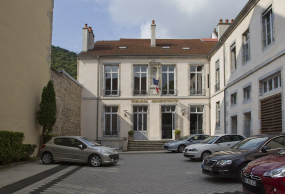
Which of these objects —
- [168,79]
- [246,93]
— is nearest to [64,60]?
[168,79]

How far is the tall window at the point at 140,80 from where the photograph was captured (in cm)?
2659

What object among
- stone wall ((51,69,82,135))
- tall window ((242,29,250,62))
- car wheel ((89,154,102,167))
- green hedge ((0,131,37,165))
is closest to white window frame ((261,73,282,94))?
tall window ((242,29,250,62))

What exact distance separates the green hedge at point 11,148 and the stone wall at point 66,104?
5181 mm

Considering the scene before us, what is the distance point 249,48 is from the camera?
56.5 feet

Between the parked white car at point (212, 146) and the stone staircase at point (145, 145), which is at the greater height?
the parked white car at point (212, 146)

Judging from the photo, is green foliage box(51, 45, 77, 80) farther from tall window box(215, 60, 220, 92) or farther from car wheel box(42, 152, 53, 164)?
car wheel box(42, 152, 53, 164)

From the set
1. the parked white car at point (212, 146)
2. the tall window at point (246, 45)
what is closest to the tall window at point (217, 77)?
the tall window at point (246, 45)

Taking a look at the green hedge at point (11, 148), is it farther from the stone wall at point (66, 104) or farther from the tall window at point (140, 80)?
the tall window at point (140, 80)

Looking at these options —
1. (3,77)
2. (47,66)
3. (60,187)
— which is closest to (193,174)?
(60,187)

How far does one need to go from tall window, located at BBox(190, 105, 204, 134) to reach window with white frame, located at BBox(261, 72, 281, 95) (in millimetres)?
10974

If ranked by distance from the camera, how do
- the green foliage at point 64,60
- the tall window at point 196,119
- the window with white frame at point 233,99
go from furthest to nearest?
1. the green foliage at point 64,60
2. the tall window at point 196,119
3. the window with white frame at point 233,99

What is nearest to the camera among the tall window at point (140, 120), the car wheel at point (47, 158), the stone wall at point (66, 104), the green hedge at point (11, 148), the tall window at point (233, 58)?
the green hedge at point (11, 148)

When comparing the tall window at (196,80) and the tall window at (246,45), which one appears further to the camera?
the tall window at (196,80)

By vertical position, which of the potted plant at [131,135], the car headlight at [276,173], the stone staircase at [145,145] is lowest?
the stone staircase at [145,145]
